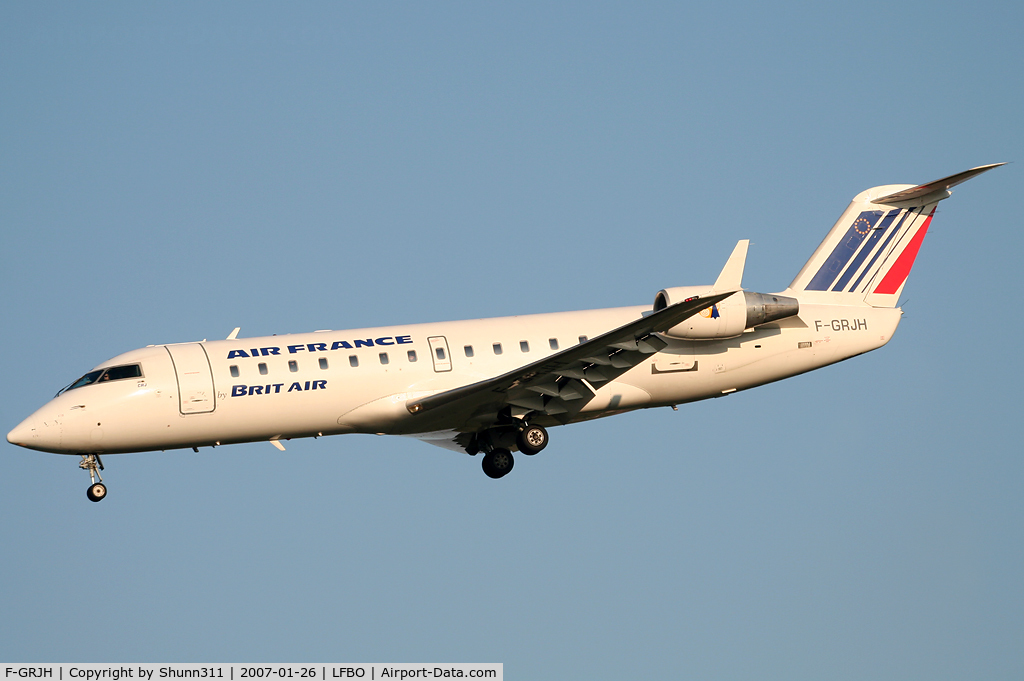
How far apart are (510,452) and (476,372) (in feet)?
9.32

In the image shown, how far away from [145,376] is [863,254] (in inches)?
691

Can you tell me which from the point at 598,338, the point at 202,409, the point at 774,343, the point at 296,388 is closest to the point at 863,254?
the point at 774,343

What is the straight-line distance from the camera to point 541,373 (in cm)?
2639

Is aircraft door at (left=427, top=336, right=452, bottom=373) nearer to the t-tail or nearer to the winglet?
the winglet

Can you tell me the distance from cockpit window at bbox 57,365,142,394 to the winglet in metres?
12.5

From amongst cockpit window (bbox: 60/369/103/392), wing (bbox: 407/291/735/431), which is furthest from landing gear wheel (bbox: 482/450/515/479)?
cockpit window (bbox: 60/369/103/392)

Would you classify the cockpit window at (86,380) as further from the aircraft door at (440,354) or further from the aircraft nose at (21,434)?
the aircraft door at (440,354)

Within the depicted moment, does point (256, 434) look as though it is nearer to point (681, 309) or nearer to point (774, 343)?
point (681, 309)

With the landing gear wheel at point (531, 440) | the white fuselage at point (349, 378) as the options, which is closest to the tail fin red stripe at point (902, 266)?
the white fuselage at point (349, 378)

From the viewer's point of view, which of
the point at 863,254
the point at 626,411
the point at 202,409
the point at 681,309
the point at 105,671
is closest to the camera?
the point at 105,671

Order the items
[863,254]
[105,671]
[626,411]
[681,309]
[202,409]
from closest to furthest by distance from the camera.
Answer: [105,671] < [681,309] < [202,409] < [626,411] < [863,254]

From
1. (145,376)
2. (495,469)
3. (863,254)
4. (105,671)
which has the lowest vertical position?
(105,671)

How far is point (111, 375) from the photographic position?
87.2ft

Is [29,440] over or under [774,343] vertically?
under
